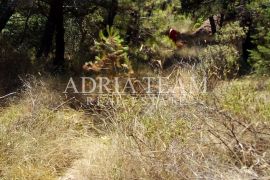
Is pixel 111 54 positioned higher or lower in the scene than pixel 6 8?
lower

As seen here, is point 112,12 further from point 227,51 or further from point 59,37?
point 227,51

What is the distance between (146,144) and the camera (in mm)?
3605

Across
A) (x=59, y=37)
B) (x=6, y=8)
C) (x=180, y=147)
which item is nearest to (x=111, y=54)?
(x=180, y=147)

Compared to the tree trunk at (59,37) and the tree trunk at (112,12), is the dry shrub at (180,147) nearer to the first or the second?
the tree trunk at (112,12)

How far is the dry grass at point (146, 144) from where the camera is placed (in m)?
3.28

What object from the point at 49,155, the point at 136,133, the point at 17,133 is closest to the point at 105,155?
the point at 136,133

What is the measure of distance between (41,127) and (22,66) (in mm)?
3505

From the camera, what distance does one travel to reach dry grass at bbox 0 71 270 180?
3285mm

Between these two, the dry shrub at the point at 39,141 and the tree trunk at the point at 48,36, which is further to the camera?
the tree trunk at the point at 48,36

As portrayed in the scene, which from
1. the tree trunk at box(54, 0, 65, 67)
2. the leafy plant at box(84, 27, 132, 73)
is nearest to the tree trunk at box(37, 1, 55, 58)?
the tree trunk at box(54, 0, 65, 67)

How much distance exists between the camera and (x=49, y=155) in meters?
4.25

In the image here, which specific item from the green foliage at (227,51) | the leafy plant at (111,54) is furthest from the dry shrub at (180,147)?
the green foliage at (227,51)

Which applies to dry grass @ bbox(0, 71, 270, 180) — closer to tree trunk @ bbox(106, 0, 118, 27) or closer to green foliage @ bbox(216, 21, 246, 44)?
tree trunk @ bbox(106, 0, 118, 27)

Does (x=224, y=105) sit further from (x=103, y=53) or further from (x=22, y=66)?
(x=22, y=66)
